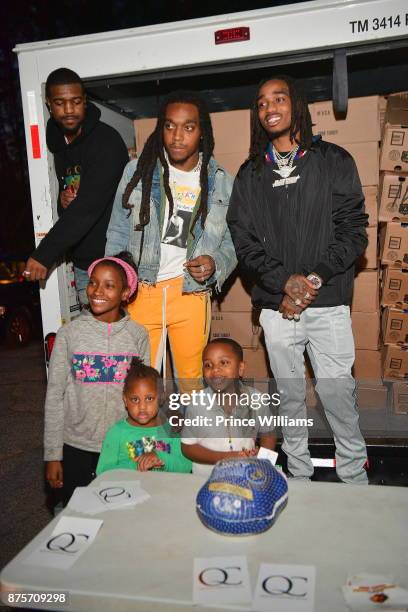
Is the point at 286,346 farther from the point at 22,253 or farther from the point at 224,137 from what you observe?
the point at 22,253

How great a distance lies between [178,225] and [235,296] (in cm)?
102

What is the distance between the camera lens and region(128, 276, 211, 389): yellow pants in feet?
9.28

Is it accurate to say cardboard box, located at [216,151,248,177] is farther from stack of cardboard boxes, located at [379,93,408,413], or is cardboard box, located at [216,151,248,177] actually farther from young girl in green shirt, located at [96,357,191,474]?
young girl in green shirt, located at [96,357,191,474]

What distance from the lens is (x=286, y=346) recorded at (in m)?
2.73

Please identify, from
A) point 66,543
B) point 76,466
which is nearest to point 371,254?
point 76,466

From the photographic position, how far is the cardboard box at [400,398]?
3.62 meters

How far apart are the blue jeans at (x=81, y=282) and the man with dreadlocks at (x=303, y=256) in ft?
3.05

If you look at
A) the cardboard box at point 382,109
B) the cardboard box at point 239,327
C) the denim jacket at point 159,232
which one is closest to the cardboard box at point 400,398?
the cardboard box at point 239,327

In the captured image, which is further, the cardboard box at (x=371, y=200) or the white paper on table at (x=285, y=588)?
the cardboard box at (x=371, y=200)

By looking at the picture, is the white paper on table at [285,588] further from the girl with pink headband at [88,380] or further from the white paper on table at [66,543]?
the girl with pink headband at [88,380]

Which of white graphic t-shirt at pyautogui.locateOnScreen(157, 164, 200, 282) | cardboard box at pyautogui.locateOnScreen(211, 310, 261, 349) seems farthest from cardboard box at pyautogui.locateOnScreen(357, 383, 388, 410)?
white graphic t-shirt at pyautogui.locateOnScreen(157, 164, 200, 282)

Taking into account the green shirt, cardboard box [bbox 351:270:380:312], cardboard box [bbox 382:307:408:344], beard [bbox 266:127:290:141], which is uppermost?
beard [bbox 266:127:290:141]

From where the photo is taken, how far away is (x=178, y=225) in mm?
2871

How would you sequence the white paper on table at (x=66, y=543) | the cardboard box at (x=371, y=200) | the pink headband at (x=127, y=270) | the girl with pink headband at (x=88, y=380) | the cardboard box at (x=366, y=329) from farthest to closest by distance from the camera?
the cardboard box at (x=366, y=329)
the cardboard box at (x=371, y=200)
the pink headband at (x=127, y=270)
the girl with pink headband at (x=88, y=380)
the white paper on table at (x=66, y=543)
